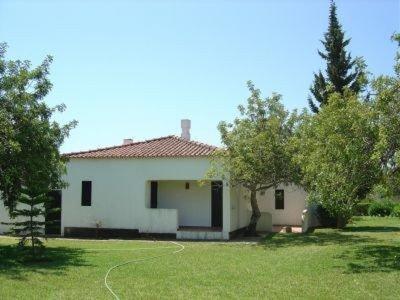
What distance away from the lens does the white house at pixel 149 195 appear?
2341cm

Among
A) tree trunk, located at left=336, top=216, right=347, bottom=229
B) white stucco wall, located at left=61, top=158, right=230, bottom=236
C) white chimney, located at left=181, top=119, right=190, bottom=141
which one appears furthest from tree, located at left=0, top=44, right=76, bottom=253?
tree trunk, located at left=336, top=216, right=347, bottom=229

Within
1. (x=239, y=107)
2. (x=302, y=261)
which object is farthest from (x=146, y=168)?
(x=302, y=261)

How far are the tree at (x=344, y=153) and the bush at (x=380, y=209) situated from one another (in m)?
25.3

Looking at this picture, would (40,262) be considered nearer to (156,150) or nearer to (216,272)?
(216,272)

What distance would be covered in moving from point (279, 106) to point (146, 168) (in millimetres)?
6545

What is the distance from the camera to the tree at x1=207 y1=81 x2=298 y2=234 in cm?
2183

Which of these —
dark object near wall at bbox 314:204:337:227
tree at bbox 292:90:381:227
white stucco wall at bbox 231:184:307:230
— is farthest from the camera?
white stucco wall at bbox 231:184:307:230

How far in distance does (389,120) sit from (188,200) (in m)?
13.1

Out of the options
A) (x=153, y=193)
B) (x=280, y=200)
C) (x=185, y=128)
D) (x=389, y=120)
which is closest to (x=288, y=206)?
(x=280, y=200)

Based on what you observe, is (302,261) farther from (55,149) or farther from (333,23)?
(333,23)

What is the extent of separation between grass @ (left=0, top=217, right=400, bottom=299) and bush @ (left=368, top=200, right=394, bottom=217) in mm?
21086

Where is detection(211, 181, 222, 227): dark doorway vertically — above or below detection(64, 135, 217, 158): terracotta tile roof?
below

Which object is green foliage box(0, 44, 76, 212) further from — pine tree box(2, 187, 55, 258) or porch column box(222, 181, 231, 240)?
porch column box(222, 181, 231, 240)

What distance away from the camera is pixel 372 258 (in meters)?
15.2
